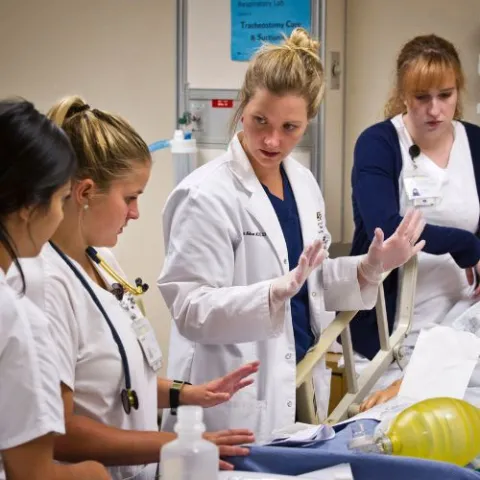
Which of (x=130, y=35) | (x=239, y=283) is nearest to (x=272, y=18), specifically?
(x=130, y=35)

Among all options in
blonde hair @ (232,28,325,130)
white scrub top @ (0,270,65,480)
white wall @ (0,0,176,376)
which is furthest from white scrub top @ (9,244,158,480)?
white wall @ (0,0,176,376)

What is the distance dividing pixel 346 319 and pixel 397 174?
2.75 feet

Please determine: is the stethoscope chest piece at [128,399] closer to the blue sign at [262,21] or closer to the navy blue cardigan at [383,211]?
the navy blue cardigan at [383,211]

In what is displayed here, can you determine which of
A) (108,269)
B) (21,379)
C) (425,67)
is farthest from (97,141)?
(425,67)

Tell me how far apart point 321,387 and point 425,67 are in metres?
1.13

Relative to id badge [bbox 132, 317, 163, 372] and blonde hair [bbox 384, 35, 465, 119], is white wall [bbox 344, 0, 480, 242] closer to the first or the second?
blonde hair [bbox 384, 35, 465, 119]

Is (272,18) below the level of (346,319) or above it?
above

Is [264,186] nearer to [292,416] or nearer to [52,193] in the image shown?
[292,416]

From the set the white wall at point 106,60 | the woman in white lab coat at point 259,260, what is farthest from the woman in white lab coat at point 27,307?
the white wall at point 106,60

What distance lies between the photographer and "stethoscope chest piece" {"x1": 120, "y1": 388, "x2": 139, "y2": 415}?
147 centimetres

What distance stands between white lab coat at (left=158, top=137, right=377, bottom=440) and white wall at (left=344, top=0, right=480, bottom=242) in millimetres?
1729

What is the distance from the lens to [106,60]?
4195mm

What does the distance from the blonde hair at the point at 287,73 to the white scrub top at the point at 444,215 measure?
85 cm

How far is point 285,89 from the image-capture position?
2.12 m
